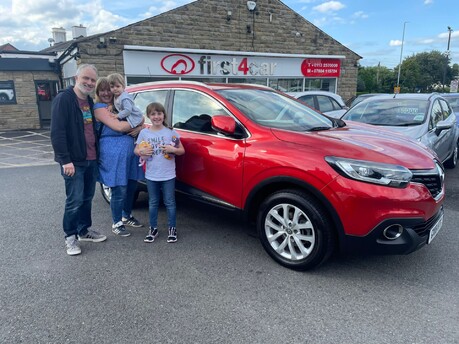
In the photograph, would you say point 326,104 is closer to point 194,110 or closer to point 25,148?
point 194,110

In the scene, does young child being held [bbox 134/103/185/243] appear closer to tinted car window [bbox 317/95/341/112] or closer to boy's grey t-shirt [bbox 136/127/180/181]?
boy's grey t-shirt [bbox 136/127/180/181]

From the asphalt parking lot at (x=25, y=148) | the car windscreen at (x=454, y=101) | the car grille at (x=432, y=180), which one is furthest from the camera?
the car windscreen at (x=454, y=101)

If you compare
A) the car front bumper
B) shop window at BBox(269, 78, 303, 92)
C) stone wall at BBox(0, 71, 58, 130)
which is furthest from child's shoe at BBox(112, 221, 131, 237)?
stone wall at BBox(0, 71, 58, 130)

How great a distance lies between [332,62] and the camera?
17.5 metres

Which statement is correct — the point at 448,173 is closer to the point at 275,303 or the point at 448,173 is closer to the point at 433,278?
the point at 433,278

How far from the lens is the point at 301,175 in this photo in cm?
299

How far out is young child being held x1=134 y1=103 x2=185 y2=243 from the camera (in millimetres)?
3582

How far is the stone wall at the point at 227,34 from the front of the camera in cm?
1199

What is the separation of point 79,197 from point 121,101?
3.51 ft

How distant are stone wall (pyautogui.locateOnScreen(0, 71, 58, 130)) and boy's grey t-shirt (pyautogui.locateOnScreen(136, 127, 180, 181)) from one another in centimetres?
1369

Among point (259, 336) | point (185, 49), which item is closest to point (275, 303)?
point (259, 336)

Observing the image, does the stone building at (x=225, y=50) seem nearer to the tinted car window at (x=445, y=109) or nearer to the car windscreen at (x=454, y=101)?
the car windscreen at (x=454, y=101)

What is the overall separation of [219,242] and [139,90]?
2.28 metres

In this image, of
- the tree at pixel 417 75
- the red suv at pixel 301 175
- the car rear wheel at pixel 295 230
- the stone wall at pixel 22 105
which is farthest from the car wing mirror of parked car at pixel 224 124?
the tree at pixel 417 75
